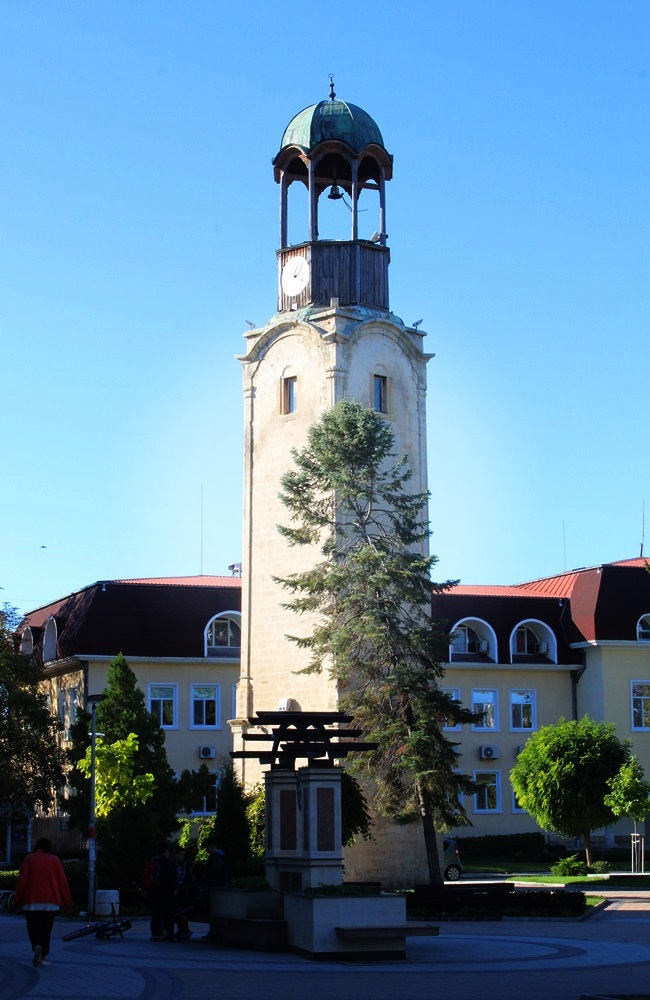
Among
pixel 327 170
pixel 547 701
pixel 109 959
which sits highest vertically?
pixel 327 170

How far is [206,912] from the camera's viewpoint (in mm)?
23250

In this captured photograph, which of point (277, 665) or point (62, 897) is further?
point (277, 665)

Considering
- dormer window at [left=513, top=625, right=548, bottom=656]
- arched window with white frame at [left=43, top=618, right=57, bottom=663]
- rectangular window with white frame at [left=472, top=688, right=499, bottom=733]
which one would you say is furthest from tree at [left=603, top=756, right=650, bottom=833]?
arched window with white frame at [left=43, top=618, right=57, bottom=663]

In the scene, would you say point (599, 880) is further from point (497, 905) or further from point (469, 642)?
point (469, 642)

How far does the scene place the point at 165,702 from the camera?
5169cm

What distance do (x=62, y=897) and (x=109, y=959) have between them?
2.04 metres

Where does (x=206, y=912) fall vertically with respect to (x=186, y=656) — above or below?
below

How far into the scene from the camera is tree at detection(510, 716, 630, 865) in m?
42.2

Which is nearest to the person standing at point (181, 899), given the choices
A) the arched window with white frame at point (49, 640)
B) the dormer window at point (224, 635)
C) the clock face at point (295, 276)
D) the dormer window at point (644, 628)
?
the clock face at point (295, 276)

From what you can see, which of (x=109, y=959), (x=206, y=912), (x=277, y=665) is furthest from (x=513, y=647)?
(x=109, y=959)

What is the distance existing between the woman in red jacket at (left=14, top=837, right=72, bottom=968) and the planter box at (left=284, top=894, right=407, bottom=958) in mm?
3423

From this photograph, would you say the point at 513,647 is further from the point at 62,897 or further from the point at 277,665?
the point at 62,897

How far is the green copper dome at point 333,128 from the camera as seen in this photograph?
4331 centimetres

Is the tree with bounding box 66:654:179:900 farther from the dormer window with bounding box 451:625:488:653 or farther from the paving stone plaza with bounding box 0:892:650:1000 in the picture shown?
the dormer window with bounding box 451:625:488:653
